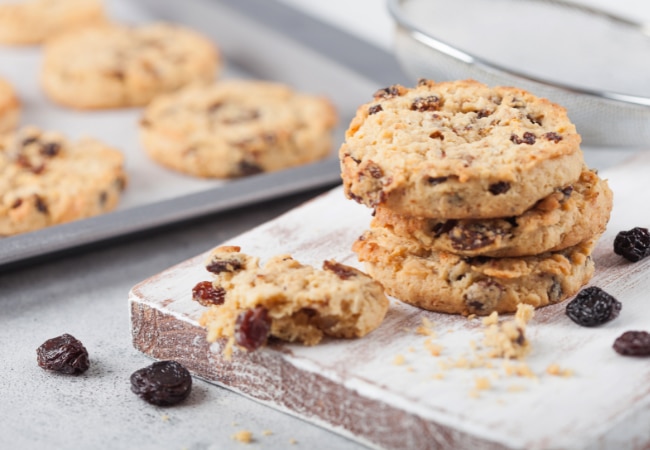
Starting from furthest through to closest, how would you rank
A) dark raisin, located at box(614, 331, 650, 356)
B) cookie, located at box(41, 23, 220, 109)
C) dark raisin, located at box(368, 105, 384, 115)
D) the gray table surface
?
cookie, located at box(41, 23, 220, 109), dark raisin, located at box(368, 105, 384, 115), the gray table surface, dark raisin, located at box(614, 331, 650, 356)

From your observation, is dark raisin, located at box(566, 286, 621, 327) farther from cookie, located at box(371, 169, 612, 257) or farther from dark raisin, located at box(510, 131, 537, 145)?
dark raisin, located at box(510, 131, 537, 145)

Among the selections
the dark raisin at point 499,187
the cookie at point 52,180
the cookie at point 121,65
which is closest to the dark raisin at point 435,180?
the dark raisin at point 499,187

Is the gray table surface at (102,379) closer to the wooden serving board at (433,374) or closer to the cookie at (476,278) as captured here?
the wooden serving board at (433,374)

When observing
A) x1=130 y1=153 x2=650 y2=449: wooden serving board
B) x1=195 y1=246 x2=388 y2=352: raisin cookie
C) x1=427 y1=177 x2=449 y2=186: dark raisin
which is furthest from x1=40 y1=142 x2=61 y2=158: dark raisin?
x1=427 y1=177 x2=449 y2=186: dark raisin

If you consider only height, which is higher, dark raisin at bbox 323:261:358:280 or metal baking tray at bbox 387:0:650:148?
metal baking tray at bbox 387:0:650:148

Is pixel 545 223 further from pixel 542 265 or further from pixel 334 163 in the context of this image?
pixel 334 163

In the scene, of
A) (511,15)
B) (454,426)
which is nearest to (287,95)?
(511,15)

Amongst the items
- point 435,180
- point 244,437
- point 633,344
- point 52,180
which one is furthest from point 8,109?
point 633,344
